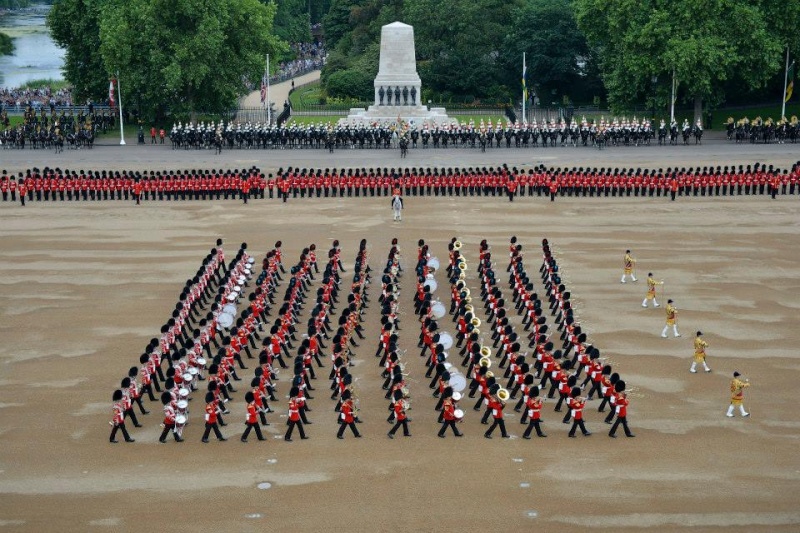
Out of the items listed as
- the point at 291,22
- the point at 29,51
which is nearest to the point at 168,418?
the point at 291,22

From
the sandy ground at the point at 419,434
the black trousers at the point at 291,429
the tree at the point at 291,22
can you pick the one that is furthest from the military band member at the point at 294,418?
the tree at the point at 291,22

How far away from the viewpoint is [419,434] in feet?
70.1

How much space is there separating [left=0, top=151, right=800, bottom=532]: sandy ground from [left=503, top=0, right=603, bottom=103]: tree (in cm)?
4051

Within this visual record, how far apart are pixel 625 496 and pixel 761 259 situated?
18288 millimetres

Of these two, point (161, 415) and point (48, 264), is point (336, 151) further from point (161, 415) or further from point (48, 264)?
point (161, 415)

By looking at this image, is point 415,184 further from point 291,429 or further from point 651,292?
point 291,429

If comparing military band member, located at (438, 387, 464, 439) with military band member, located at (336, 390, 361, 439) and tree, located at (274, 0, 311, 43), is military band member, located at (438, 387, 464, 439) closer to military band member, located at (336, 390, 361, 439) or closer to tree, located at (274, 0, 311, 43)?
military band member, located at (336, 390, 361, 439)

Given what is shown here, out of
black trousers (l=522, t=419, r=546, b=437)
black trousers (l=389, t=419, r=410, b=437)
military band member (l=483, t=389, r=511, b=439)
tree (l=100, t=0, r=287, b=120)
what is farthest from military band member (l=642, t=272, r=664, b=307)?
tree (l=100, t=0, r=287, b=120)

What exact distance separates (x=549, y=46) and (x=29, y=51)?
91284mm

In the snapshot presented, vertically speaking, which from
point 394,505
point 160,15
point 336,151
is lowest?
point 394,505

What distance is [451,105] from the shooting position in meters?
77.4

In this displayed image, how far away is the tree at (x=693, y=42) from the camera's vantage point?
61938mm

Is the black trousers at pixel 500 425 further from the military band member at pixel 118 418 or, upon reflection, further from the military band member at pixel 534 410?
the military band member at pixel 118 418

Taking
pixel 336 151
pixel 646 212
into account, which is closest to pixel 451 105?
pixel 336 151
